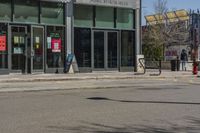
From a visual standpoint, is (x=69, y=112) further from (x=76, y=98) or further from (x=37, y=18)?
(x=37, y=18)

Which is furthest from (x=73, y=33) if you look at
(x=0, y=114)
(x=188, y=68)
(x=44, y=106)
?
(x=0, y=114)

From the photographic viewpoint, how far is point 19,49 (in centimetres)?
2731

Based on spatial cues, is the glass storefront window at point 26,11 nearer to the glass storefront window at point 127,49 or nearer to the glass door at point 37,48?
the glass door at point 37,48

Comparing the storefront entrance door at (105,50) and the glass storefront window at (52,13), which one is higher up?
the glass storefront window at (52,13)

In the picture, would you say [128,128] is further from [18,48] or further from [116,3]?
[116,3]

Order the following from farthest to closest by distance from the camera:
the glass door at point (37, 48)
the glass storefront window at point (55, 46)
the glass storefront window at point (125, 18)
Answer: the glass storefront window at point (125, 18)
the glass storefront window at point (55, 46)
the glass door at point (37, 48)

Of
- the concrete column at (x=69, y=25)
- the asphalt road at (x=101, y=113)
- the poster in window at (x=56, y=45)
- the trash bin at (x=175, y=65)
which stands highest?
the concrete column at (x=69, y=25)

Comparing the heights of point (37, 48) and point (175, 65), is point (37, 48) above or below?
above

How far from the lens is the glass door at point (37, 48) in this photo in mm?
27719

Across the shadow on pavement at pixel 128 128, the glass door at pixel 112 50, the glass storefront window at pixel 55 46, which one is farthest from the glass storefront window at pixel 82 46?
the shadow on pavement at pixel 128 128

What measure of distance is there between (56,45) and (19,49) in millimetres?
2404

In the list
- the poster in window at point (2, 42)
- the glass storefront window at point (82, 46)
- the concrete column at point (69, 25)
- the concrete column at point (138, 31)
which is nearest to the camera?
the poster in window at point (2, 42)

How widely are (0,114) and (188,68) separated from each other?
93.1ft

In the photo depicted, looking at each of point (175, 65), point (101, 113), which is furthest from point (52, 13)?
point (101, 113)
